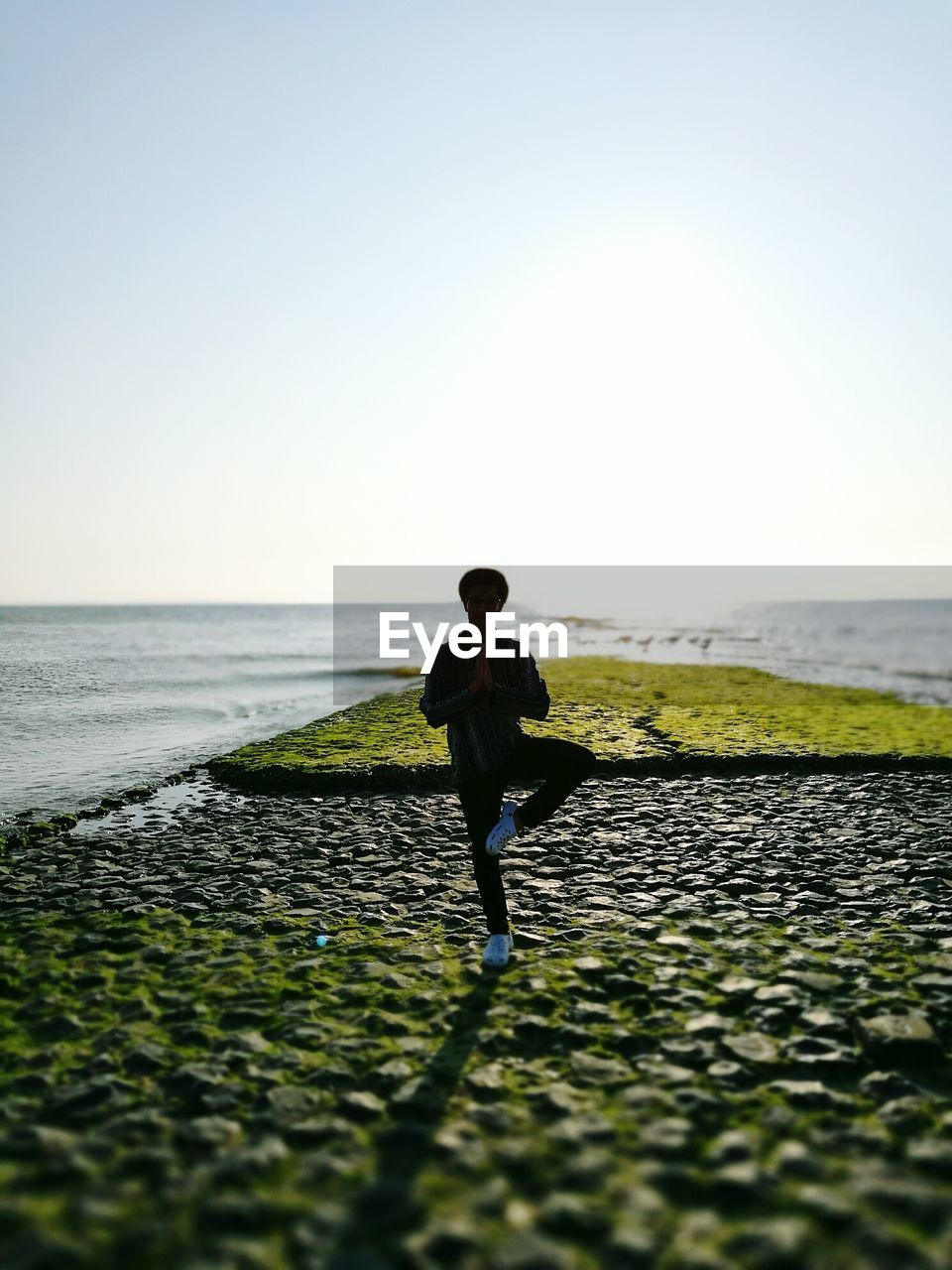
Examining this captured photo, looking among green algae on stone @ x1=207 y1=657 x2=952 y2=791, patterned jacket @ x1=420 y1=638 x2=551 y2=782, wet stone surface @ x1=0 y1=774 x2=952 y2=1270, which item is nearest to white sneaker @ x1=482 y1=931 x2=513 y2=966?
wet stone surface @ x1=0 y1=774 x2=952 y2=1270

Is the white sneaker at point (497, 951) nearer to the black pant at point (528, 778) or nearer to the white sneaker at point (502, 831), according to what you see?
the black pant at point (528, 778)

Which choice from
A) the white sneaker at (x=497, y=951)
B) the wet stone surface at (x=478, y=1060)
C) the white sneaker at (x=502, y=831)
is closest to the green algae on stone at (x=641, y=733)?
the wet stone surface at (x=478, y=1060)

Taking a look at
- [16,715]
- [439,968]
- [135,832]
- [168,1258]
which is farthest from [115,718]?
[168,1258]

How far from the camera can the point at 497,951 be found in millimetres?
8211

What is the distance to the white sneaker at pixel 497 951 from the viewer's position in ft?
26.8

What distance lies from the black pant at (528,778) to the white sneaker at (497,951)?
52cm

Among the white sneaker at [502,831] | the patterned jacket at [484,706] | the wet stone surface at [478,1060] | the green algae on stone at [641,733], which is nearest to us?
the wet stone surface at [478,1060]

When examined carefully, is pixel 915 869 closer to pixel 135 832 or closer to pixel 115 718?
pixel 135 832

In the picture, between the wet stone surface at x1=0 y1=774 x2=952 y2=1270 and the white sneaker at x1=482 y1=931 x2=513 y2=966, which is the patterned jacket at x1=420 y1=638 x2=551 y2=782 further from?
the wet stone surface at x1=0 y1=774 x2=952 y2=1270

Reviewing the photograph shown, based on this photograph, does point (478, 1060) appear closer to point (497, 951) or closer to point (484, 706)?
point (497, 951)

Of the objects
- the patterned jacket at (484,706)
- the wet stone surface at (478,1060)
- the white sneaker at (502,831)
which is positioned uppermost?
the patterned jacket at (484,706)

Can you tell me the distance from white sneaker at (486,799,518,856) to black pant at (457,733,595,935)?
0.18 m

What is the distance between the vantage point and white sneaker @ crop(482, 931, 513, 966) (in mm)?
8156

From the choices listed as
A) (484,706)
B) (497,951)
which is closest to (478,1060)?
(497,951)
